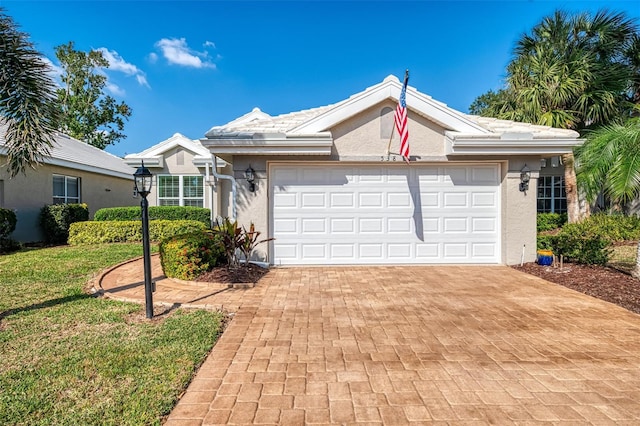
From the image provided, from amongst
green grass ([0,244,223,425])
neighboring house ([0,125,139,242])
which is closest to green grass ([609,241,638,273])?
green grass ([0,244,223,425])

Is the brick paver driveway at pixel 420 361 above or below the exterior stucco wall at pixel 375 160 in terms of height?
below

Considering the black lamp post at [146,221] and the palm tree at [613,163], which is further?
the palm tree at [613,163]

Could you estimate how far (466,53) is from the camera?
50.8ft

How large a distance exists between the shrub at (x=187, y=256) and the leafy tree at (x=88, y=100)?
1075 inches

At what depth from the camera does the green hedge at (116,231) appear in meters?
12.3

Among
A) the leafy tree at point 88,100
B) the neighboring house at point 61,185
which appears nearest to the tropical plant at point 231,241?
the neighboring house at point 61,185

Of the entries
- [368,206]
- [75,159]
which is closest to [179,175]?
[75,159]

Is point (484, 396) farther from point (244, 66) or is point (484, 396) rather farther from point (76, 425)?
point (244, 66)

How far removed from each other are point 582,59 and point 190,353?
17.4m

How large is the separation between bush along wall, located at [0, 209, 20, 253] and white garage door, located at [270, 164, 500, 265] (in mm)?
9102

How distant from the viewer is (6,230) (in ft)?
34.8

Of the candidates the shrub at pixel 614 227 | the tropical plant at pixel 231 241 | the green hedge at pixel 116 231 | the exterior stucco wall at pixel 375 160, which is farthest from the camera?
the shrub at pixel 614 227

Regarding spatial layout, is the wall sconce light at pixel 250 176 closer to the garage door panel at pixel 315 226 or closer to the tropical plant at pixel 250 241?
the tropical plant at pixel 250 241

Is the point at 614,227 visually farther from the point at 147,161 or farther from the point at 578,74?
the point at 147,161
